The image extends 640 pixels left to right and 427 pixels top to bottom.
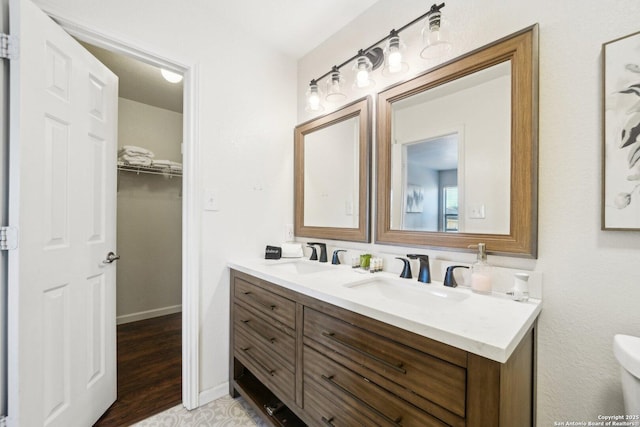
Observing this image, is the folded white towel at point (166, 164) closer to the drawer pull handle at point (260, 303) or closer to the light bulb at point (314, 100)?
the light bulb at point (314, 100)

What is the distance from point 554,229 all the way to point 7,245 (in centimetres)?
214

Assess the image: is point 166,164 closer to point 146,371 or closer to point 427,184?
point 146,371

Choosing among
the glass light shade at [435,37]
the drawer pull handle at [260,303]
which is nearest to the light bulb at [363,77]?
the glass light shade at [435,37]

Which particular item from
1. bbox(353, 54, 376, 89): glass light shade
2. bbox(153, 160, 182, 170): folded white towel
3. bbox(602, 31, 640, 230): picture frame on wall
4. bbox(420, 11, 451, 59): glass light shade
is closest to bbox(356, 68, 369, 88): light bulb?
bbox(353, 54, 376, 89): glass light shade

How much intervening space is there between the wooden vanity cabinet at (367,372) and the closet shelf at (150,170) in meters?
2.19

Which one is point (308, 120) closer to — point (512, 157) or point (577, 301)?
point (512, 157)

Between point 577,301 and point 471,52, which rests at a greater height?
point 471,52

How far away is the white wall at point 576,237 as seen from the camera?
92 cm

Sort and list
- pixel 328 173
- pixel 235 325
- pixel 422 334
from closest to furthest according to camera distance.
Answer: pixel 422 334, pixel 235 325, pixel 328 173

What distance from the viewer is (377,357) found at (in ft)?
3.03

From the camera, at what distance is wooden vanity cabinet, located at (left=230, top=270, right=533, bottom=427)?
2.38 feet

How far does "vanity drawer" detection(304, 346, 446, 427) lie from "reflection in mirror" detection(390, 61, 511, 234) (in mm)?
770

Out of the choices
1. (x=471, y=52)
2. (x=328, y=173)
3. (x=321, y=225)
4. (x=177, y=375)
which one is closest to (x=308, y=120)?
(x=328, y=173)

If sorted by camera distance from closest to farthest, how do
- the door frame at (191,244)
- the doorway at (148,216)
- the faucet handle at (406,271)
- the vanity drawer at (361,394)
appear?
the vanity drawer at (361,394) < the faucet handle at (406,271) < the door frame at (191,244) < the doorway at (148,216)
